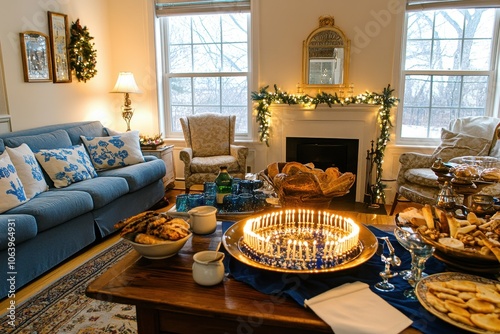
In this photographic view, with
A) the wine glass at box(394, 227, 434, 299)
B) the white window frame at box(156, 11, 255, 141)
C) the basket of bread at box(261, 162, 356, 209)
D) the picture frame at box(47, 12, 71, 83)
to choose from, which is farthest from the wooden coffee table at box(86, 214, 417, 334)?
the white window frame at box(156, 11, 255, 141)

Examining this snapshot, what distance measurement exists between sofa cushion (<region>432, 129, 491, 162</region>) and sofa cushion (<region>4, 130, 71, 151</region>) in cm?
347

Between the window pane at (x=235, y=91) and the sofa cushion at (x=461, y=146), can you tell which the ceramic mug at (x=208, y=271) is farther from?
the window pane at (x=235, y=91)

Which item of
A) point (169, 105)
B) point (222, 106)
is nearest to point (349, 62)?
point (222, 106)

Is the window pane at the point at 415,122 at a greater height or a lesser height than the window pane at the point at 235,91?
lesser

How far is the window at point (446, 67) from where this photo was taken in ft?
13.9

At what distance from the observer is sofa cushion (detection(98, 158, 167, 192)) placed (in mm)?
3585

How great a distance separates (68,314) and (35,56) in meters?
2.59

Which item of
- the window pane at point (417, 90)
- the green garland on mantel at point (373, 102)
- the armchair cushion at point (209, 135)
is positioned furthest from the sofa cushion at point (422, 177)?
the armchair cushion at point (209, 135)

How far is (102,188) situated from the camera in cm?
320

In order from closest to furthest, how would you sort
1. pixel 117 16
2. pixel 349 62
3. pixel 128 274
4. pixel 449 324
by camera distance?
1. pixel 449 324
2. pixel 128 274
3. pixel 349 62
4. pixel 117 16

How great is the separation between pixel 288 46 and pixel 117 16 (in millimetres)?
2136

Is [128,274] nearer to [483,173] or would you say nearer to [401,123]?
[483,173]

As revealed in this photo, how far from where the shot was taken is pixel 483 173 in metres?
1.71

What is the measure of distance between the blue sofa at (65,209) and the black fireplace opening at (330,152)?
5.08 feet
